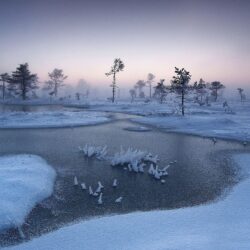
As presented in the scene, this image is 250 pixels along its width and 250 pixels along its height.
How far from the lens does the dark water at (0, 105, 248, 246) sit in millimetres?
15359

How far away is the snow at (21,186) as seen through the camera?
46.5 ft

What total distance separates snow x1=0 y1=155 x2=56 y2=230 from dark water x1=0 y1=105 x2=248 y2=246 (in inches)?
18.5

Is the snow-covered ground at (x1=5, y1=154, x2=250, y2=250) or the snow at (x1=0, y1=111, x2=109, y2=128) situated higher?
the snow at (x1=0, y1=111, x2=109, y2=128)

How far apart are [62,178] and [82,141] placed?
1362 cm

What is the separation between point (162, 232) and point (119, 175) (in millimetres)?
9173

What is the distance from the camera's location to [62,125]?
4594cm

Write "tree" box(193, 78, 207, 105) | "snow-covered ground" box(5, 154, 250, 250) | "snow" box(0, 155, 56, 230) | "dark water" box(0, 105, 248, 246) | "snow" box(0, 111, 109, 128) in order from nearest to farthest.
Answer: "snow-covered ground" box(5, 154, 250, 250) → "snow" box(0, 155, 56, 230) → "dark water" box(0, 105, 248, 246) → "snow" box(0, 111, 109, 128) → "tree" box(193, 78, 207, 105)

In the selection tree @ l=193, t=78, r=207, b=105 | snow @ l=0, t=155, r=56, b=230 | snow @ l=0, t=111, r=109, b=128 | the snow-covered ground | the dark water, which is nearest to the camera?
the snow-covered ground

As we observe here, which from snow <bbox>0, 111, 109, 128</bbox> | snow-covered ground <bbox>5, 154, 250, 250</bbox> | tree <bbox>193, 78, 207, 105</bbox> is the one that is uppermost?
tree <bbox>193, 78, 207, 105</bbox>

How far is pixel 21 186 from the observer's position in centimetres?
1702

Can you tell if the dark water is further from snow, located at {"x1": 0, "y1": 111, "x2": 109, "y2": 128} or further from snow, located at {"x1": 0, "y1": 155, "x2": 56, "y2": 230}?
snow, located at {"x1": 0, "y1": 111, "x2": 109, "y2": 128}

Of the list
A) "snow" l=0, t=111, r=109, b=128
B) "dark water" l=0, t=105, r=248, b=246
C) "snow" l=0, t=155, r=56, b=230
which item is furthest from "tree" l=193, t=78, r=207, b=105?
"snow" l=0, t=155, r=56, b=230

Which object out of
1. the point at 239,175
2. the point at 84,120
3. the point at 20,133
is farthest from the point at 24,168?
the point at 84,120

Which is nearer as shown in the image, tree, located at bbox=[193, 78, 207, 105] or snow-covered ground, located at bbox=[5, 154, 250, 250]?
snow-covered ground, located at bbox=[5, 154, 250, 250]
